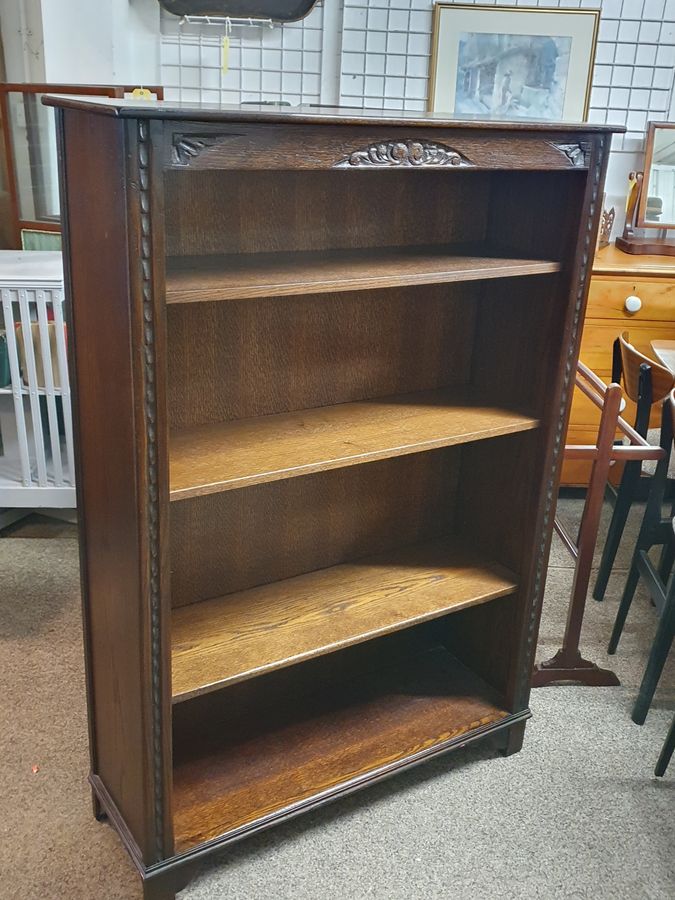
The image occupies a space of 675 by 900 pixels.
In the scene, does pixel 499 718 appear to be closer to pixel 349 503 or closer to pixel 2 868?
pixel 349 503

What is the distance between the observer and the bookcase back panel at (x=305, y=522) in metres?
1.91

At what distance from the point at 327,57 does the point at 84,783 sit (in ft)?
9.52

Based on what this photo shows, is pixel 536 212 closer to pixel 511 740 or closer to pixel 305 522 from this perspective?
pixel 305 522

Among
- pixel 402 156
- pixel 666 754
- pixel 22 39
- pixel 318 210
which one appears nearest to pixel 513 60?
pixel 22 39

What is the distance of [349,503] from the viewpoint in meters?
2.10

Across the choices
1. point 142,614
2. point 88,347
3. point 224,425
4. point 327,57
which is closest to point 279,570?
point 224,425

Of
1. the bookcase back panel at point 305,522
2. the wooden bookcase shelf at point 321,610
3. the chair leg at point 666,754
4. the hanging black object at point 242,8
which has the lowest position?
the chair leg at point 666,754

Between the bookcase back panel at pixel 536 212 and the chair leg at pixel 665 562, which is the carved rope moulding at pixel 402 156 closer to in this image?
the bookcase back panel at pixel 536 212

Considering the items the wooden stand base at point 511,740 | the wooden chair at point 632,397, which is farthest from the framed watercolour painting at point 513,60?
the wooden stand base at point 511,740

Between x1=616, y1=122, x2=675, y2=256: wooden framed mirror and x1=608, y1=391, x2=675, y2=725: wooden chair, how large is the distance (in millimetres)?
1540

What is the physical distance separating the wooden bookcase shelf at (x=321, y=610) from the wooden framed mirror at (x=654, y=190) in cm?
216

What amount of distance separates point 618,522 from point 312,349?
1357 millimetres

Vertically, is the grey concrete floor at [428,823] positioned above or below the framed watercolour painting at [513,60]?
below

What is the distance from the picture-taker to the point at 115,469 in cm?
151
